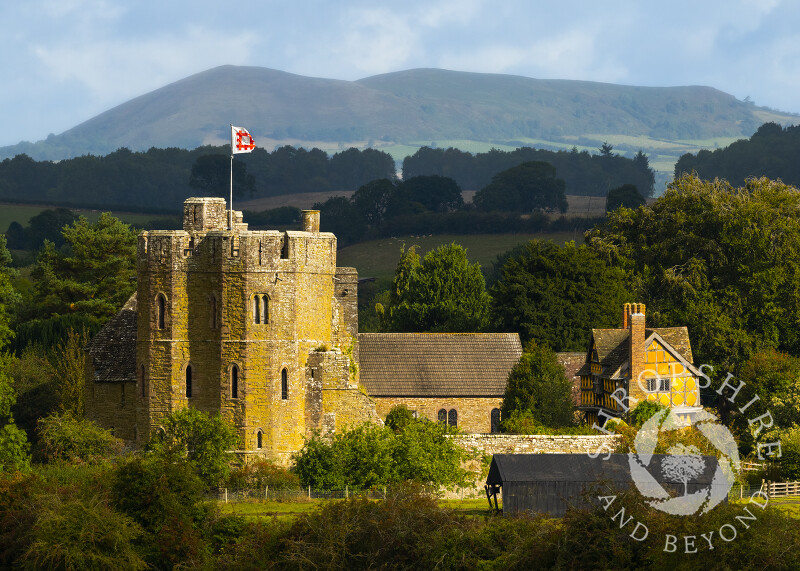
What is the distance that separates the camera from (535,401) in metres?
59.8

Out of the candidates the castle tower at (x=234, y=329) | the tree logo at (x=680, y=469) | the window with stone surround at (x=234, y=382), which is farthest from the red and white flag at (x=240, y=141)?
the tree logo at (x=680, y=469)

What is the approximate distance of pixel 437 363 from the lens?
216ft

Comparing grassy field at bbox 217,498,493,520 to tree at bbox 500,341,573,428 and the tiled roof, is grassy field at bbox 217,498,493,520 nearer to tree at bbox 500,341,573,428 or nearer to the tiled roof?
tree at bbox 500,341,573,428

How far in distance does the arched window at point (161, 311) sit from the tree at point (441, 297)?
85.1 ft

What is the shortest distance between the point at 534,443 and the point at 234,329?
36.7 ft

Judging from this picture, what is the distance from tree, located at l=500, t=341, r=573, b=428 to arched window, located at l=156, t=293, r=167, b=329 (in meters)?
14.4

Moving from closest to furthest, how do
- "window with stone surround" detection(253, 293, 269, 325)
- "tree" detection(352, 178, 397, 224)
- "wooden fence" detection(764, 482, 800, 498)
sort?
"wooden fence" detection(764, 482, 800, 498), "window with stone surround" detection(253, 293, 269, 325), "tree" detection(352, 178, 397, 224)

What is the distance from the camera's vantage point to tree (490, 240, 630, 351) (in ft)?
236

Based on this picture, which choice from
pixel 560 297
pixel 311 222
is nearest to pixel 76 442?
pixel 311 222

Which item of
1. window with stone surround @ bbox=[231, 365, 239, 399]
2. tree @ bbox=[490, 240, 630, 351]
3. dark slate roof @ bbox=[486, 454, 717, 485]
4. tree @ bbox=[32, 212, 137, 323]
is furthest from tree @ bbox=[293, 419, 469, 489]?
tree @ bbox=[32, 212, 137, 323]

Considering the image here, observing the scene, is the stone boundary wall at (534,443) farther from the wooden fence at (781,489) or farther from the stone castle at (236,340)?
the wooden fence at (781,489)

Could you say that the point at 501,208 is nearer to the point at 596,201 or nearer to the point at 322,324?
the point at 596,201

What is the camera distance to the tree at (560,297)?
7206 centimetres

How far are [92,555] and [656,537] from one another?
552 inches
